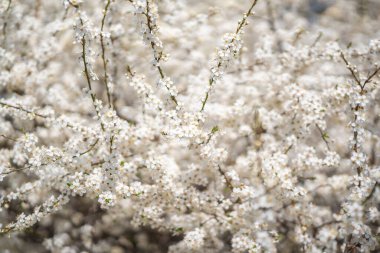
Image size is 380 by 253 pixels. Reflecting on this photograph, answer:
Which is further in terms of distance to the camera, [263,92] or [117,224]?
[263,92]

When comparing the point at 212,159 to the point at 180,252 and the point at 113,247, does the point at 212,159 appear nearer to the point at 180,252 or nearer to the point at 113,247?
the point at 180,252

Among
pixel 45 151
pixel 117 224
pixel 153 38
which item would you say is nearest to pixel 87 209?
pixel 117 224

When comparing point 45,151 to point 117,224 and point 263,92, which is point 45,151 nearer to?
point 117,224

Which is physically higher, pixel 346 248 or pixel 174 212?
pixel 174 212

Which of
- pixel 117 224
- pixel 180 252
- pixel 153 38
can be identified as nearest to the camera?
pixel 153 38

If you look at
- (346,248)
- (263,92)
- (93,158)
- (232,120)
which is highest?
(263,92)

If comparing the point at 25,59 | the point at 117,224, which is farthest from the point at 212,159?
the point at 25,59

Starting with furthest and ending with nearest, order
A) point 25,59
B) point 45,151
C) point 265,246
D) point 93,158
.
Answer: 1. point 25,59
2. point 93,158
3. point 265,246
4. point 45,151

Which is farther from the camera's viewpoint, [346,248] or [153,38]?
[346,248]

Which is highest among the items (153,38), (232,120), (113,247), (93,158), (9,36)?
(9,36)
